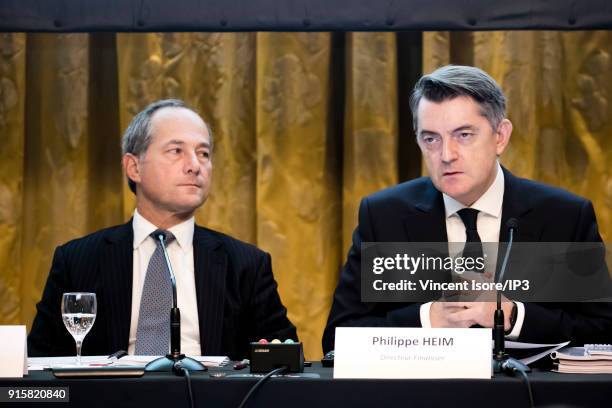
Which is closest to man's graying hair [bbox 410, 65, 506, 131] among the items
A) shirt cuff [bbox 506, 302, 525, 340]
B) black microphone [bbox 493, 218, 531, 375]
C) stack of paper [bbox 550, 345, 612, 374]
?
shirt cuff [bbox 506, 302, 525, 340]

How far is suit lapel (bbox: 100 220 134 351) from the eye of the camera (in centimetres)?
302

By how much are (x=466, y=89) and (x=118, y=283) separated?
47.9 inches

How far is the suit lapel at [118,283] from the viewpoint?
302cm

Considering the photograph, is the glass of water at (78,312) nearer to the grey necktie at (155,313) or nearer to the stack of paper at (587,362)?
the grey necktie at (155,313)

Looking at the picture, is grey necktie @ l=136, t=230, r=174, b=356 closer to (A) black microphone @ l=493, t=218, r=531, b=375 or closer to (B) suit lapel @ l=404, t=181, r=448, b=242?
(B) suit lapel @ l=404, t=181, r=448, b=242

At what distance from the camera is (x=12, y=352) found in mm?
2125

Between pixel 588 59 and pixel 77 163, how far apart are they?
2.18m

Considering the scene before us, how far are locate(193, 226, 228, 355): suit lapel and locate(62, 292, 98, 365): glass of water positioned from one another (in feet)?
2.12

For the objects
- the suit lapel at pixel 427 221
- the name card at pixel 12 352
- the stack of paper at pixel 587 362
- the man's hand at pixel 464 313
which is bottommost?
the stack of paper at pixel 587 362

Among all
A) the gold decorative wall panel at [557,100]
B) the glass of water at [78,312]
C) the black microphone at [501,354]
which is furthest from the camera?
the gold decorative wall panel at [557,100]

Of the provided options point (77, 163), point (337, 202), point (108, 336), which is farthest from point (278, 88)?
point (108, 336)

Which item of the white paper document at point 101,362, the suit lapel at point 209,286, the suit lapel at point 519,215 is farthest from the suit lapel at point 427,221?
the white paper document at point 101,362

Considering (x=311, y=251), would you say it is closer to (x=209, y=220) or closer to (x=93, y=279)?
(x=209, y=220)

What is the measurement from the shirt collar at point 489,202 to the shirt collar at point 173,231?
830 mm
